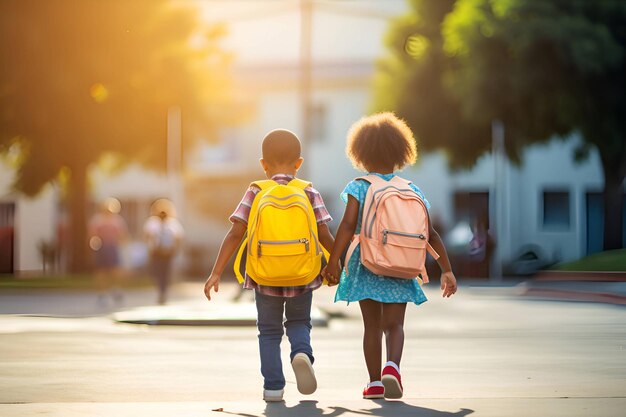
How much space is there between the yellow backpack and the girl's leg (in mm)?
522

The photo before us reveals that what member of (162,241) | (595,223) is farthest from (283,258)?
(595,223)

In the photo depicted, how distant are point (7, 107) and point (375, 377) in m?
25.5

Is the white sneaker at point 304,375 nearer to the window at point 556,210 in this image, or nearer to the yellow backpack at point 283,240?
the yellow backpack at point 283,240

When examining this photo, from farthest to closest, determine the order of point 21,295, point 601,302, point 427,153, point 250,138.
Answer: point 250,138 → point 427,153 → point 21,295 → point 601,302

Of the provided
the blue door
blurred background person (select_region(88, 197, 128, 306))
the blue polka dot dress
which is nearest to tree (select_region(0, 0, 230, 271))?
blurred background person (select_region(88, 197, 128, 306))

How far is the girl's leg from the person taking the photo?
323 inches

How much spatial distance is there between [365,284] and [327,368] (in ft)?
8.80

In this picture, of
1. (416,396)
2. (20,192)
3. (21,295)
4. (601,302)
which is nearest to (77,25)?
(20,192)

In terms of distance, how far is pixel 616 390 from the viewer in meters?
8.82

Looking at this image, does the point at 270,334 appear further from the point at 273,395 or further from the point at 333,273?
the point at 333,273

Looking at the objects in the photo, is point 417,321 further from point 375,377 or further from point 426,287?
point 426,287

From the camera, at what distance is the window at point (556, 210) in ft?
157

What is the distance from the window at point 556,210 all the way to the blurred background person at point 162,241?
26.6m

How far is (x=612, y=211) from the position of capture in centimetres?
3559
